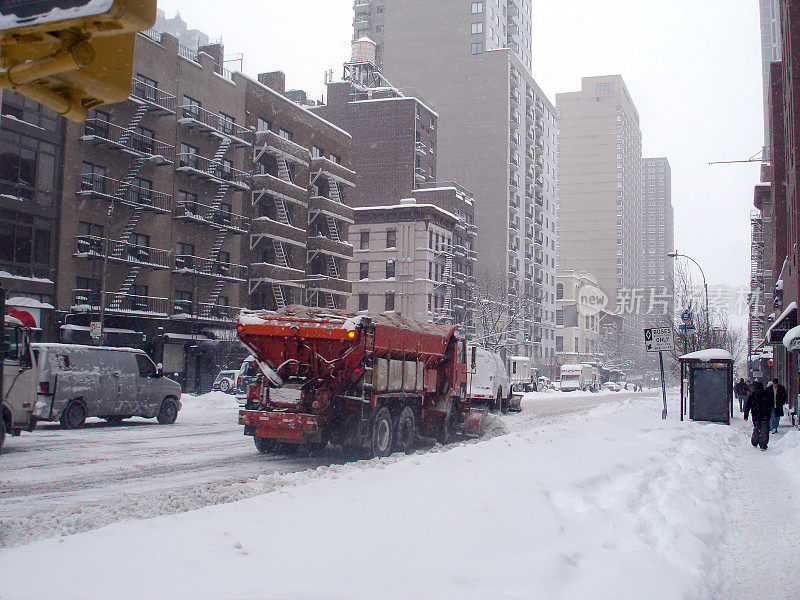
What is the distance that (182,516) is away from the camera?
616 centimetres

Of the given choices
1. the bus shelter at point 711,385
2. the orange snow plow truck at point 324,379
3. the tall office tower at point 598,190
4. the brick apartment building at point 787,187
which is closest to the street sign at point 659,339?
the bus shelter at point 711,385

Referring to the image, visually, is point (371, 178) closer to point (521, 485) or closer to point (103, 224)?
point (103, 224)

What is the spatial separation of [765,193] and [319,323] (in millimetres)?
61860

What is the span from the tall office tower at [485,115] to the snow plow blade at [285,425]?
7485 cm

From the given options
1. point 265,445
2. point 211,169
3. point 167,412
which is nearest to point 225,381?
point 211,169

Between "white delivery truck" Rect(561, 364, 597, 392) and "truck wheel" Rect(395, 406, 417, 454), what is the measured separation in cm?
6280

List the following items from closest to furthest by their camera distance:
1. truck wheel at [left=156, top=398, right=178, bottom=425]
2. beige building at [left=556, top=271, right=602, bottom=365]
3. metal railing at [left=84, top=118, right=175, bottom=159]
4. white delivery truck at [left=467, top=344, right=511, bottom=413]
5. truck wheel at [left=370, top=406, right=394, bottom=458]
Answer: truck wheel at [left=370, top=406, right=394, bottom=458]
truck wheel at [left=156, top=398, right=178, bottom=425]
white delivery truck at [left=467, top=344, right=511, bottom=413]
metal railing at [left=84, top=118, right=175, bottom=159]
beige building at [left=556, top=271, right=602, bottom=365]

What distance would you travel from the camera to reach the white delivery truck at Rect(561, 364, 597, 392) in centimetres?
7638

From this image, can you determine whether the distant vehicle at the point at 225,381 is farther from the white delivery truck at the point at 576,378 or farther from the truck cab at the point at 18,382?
the white delivery truck at the point at 576,378

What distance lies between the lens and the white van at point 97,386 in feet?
56.9

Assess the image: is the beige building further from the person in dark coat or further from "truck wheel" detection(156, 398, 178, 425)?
"truck wheel" detection(156, 398, 178, 425)

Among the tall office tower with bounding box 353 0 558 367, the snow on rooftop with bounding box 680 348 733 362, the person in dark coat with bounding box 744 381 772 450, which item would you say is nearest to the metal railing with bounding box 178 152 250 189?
the snow on rooftop with bounding box 680 348 733 362

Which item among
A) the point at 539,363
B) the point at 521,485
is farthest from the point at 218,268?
the point at 539,363

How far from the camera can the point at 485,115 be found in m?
94.6
